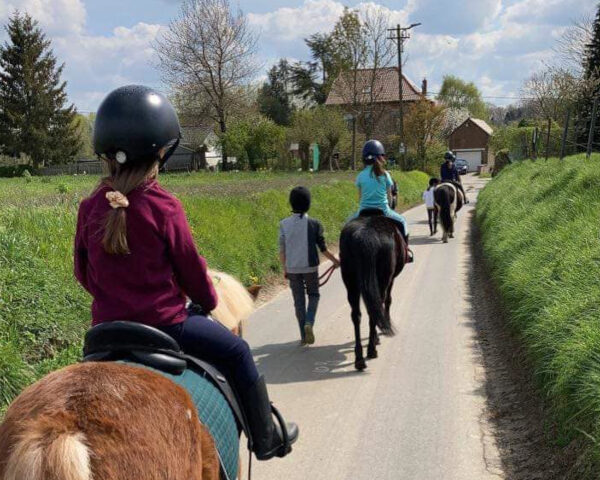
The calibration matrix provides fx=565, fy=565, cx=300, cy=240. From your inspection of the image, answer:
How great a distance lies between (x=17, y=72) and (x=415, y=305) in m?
51.2

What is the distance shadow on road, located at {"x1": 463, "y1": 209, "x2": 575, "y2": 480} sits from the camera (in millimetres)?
4176

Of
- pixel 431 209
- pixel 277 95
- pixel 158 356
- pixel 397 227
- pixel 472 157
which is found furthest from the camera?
pixel 472 157

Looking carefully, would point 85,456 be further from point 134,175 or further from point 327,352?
point 327,352

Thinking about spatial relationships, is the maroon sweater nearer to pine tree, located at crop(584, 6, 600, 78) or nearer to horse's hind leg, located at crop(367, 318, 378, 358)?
horse's hind leg, located at crop(367, 318, 378, 358)

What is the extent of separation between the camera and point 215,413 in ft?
8.48

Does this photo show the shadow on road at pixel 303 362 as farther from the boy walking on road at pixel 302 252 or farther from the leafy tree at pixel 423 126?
the leafy tree at pixel 423 126

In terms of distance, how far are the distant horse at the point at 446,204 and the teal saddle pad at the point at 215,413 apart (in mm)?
14360

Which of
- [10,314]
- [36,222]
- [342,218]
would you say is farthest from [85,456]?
[342,218]

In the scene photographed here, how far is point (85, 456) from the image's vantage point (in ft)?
5.80

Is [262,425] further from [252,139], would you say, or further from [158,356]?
[252,139]

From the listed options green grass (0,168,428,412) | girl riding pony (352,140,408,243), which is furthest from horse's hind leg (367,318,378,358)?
green grass (0,168,428,412)

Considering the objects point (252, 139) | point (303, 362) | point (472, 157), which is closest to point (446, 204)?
point (303, 362)

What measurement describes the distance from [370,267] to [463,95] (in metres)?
96.4

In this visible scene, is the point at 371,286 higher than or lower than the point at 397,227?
lower
